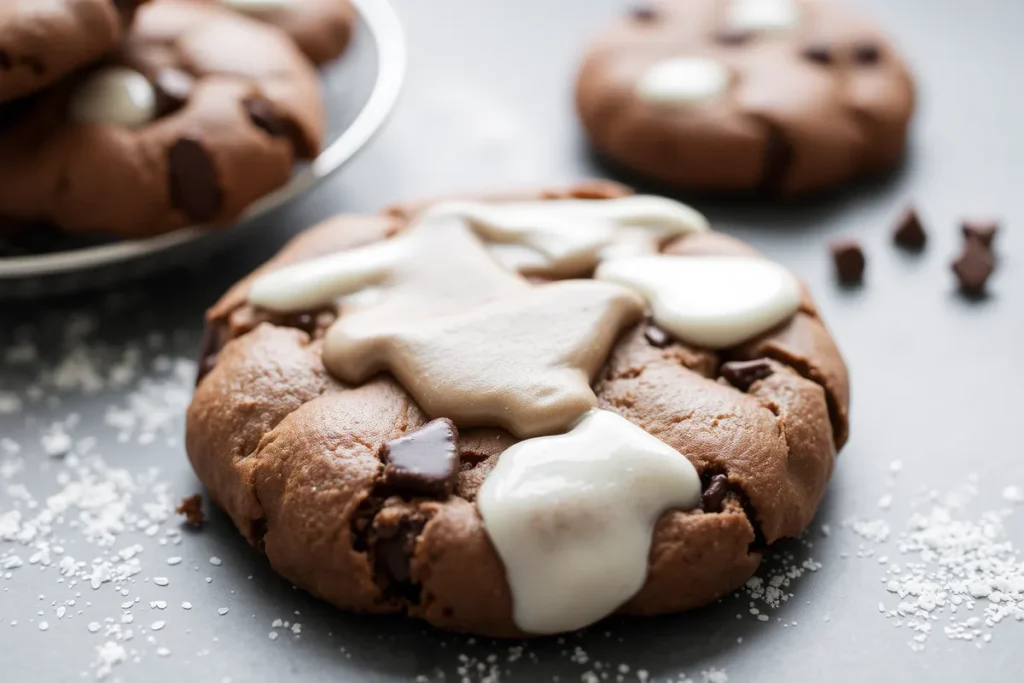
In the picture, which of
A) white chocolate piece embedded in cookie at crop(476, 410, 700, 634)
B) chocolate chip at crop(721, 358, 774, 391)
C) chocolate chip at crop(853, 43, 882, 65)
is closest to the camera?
white chocolate piece embedded in cookie at crop(476, 410, 700, 634)

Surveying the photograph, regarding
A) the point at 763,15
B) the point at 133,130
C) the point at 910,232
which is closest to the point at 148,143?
the point at 133,130

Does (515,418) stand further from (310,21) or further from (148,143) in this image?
(310,21)

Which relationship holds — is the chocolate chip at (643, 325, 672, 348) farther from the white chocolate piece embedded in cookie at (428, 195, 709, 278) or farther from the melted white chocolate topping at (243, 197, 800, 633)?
the white chocolate piece embedded in cookie at (428, 195, 709, 278)

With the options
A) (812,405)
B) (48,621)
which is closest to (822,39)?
(812,405)

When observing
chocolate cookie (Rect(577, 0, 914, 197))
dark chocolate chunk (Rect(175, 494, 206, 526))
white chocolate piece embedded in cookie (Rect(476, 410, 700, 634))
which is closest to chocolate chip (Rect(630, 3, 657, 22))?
chocolate cookie (Rect(577, 0, 914, 197))

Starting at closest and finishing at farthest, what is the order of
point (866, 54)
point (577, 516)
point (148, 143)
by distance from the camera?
point (577, 516) < point (148, 143) < point (866, 54)

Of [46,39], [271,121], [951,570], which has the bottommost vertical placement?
[951,570]
